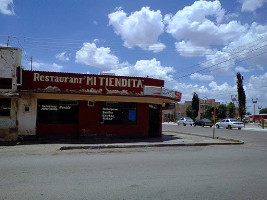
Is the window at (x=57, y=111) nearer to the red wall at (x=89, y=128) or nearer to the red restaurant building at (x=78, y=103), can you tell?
the red restaurant building at (x=78, y=103)

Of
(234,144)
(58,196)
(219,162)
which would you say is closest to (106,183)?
(58,196)

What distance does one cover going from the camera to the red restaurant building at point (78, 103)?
14672mm

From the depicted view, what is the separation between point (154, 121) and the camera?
18.1 m

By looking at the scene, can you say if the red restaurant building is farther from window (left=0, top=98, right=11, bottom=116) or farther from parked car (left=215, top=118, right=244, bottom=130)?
parked car (left=215, top=118, right=244, bottom=130)

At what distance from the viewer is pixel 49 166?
759cm

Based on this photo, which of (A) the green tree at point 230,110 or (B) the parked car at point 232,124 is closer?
(B) the parked car at point 232,124

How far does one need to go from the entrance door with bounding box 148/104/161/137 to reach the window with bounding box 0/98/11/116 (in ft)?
30.0

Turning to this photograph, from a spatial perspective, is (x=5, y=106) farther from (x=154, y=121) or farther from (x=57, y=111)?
(x=154, y=121)

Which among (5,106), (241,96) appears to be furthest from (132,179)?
(241,96)

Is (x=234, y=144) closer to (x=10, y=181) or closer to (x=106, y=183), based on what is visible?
(x=106, y=183)

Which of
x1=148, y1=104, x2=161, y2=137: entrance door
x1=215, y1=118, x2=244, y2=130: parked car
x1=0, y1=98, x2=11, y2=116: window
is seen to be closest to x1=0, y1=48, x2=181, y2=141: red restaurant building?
x1=0, y1=98, x2=11, y2=116: window

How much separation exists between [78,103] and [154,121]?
5.73 meters

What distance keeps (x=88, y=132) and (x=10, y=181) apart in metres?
10.2

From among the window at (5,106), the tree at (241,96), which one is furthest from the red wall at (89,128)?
the tree at (241,96)
